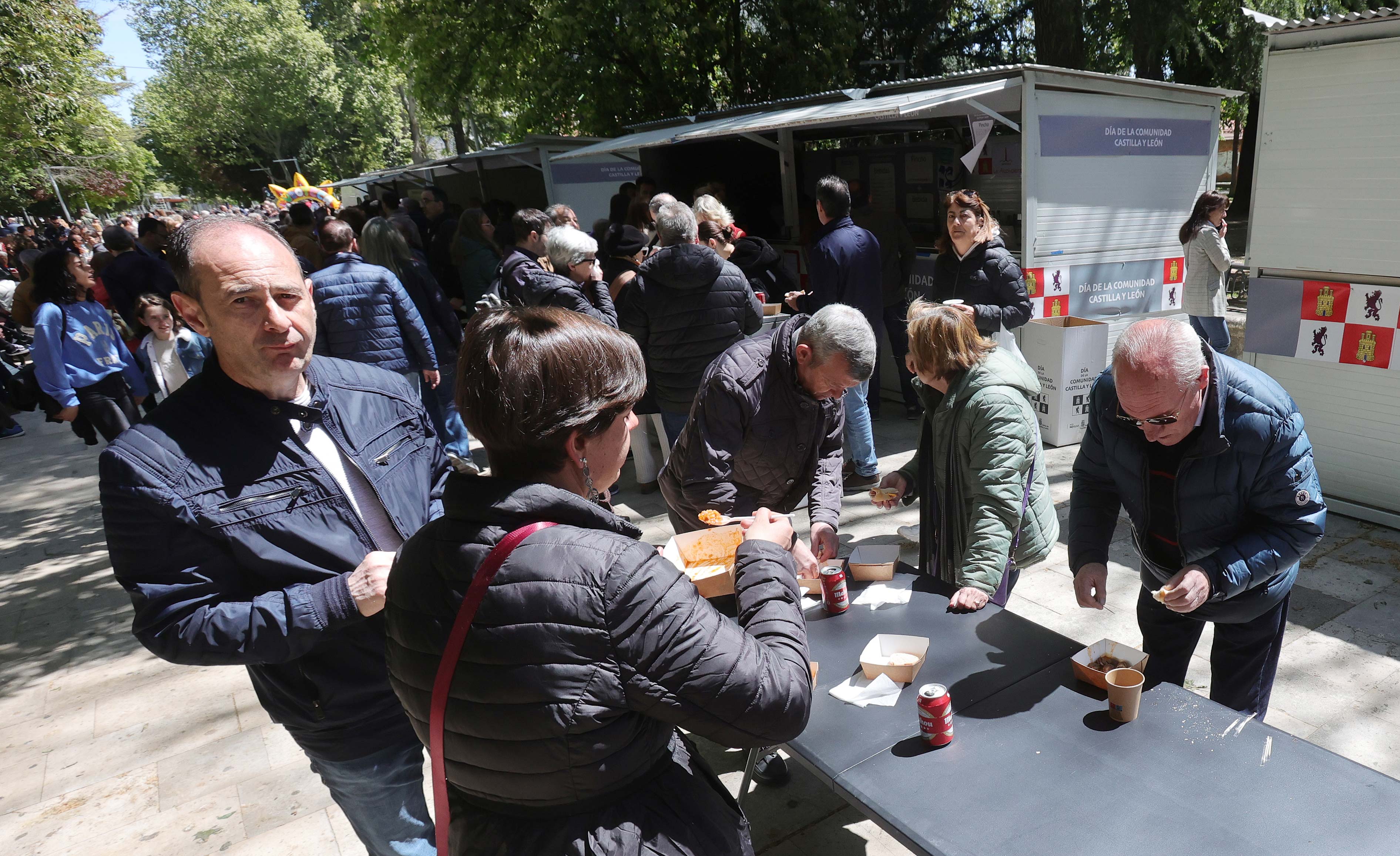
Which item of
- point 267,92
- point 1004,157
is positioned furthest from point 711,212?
point 267,92

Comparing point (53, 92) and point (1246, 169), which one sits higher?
point (53, 92)

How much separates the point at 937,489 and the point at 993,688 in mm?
984

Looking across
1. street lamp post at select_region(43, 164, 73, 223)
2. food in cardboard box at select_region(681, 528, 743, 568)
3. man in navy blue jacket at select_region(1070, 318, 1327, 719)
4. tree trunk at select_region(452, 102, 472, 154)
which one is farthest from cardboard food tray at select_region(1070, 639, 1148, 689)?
street lamp post at select_region(43, 164, 73, 223)

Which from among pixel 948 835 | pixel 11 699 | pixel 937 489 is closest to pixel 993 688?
pixel 948 835

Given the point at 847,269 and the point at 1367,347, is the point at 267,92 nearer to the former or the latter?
the point at 847,269

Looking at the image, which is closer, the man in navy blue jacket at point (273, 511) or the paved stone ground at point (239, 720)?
the man in navy blue jacket at point (273, 511)

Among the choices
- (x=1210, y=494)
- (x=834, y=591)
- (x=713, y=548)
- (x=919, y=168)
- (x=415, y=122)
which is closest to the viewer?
(x=1210, y=494)

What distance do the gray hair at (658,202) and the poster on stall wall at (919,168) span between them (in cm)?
280

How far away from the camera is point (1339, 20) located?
4.21 meters

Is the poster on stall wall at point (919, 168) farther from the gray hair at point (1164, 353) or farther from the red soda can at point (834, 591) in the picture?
the red soda can at point (834, 591)

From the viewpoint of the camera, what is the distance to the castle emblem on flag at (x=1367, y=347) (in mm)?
4379

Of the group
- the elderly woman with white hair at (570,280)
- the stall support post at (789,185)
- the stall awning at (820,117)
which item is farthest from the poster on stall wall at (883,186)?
the elderly woman with white hair at (570,280)

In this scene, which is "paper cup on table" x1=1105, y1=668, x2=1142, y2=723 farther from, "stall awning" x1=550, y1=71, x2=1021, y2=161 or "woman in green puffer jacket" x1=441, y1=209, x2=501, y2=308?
"woman in green puffer jacket" x1=441, y1=209, x2=501, y2=308

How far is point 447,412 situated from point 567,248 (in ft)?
6.26
